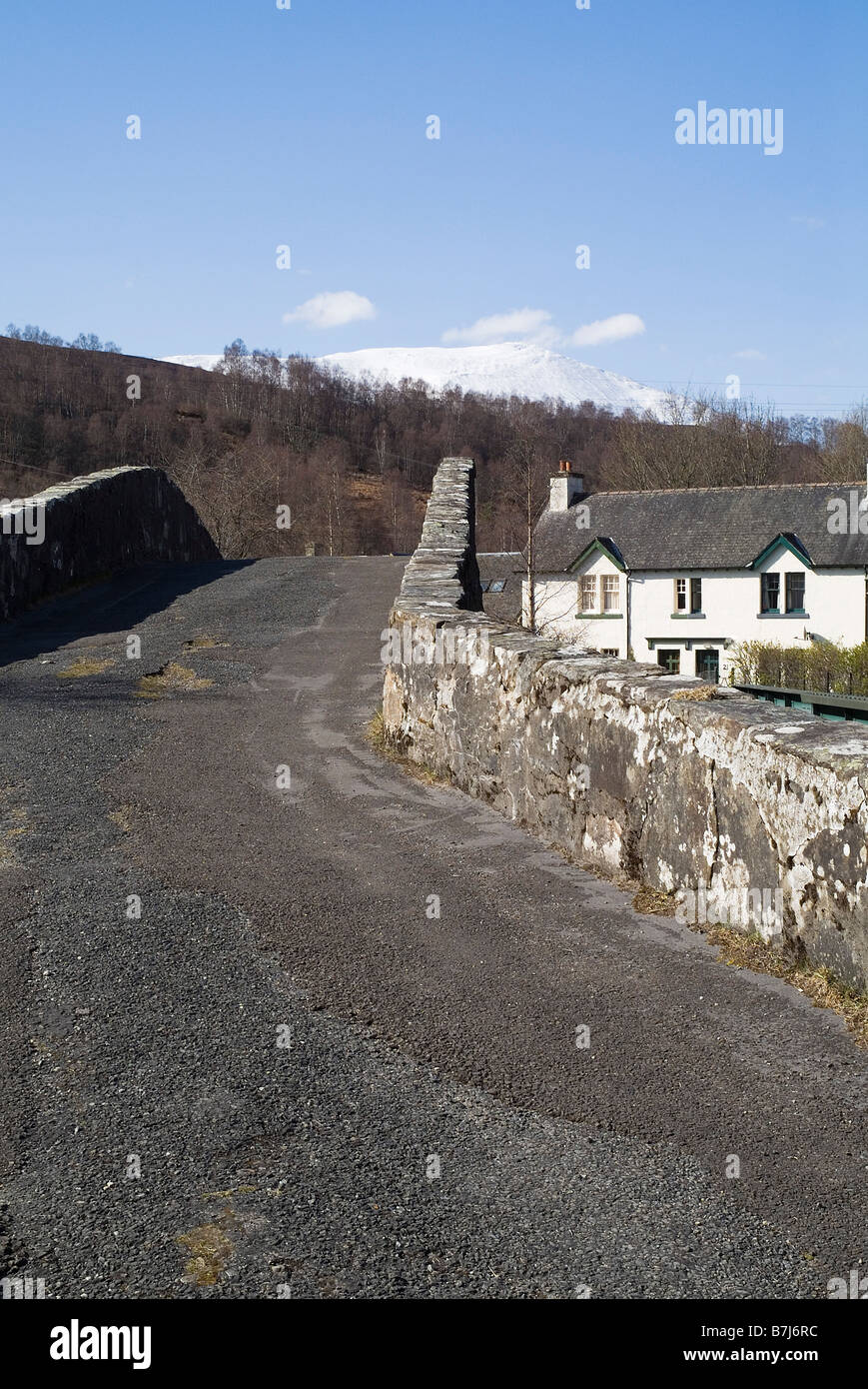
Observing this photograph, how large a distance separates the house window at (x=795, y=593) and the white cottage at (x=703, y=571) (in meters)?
0.04

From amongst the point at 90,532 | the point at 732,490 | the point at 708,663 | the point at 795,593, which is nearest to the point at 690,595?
the point at 708,663

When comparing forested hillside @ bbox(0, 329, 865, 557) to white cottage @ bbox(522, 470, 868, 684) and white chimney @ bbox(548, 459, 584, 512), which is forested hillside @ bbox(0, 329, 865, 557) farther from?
white cottage @ bbox(522, 470, 868, 684)

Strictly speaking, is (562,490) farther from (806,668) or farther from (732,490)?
(806,668)

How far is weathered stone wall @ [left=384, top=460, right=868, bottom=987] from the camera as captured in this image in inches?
175

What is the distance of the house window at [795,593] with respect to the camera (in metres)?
43.3

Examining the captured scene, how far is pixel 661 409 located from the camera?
7612 cm

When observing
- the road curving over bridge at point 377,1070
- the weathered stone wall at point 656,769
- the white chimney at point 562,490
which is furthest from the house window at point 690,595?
the road curving over bridge at point 377,1070

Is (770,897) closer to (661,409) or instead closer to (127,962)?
(127,962)

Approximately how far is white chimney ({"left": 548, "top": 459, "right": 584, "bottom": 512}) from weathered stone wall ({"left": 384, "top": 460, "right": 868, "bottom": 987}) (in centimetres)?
3974

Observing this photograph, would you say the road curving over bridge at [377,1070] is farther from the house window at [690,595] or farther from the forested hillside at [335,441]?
the house window at [690,595]
